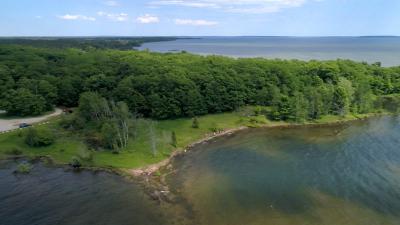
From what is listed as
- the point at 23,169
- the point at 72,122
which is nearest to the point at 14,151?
the point at 23,169

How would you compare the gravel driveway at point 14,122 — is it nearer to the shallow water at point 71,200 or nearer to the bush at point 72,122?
the bush at point 72,122

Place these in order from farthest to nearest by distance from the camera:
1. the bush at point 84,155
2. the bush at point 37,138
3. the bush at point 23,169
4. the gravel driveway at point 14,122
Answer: the gravel driveway at point 14,122
the bush at point 37,138
the bush at point 84,155
the bush at point 23,169

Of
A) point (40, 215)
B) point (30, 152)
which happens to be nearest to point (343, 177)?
point (40, 215)

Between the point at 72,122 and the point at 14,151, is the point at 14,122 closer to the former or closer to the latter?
the point at 72,122

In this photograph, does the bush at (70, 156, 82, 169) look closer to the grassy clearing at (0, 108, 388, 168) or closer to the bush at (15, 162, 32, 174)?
the grassy clearing at (0, 108, 388, 168)

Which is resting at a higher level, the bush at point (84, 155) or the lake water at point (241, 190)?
the bush at point (84, 155)

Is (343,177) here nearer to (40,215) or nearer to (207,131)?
(207,131)

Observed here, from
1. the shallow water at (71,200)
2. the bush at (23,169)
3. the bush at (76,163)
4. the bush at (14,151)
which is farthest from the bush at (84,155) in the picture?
the bush at (14,151)
